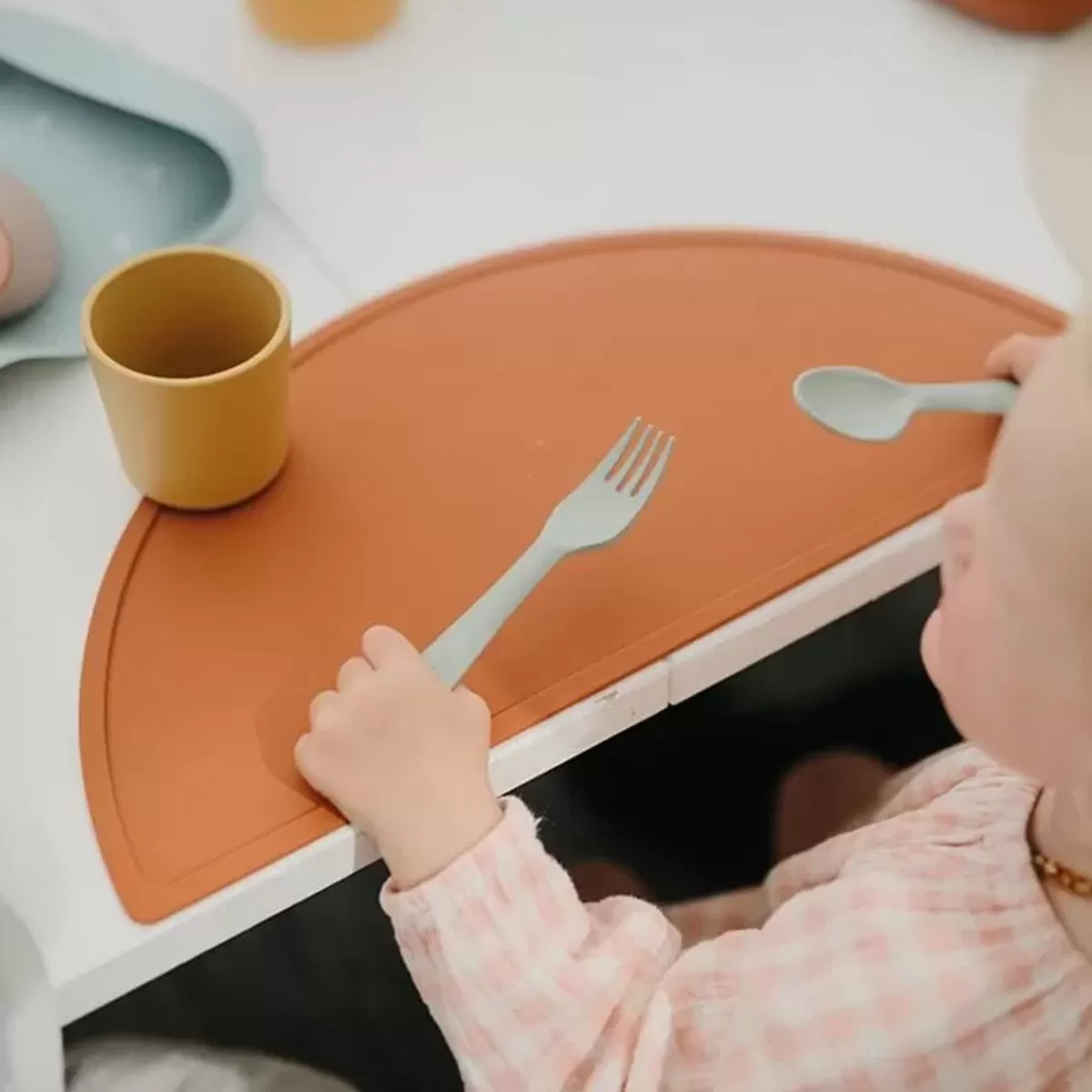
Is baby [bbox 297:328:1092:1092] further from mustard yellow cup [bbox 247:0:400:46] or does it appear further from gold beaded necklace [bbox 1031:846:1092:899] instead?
mustard yellow cup [bbox 247:0:400:46]

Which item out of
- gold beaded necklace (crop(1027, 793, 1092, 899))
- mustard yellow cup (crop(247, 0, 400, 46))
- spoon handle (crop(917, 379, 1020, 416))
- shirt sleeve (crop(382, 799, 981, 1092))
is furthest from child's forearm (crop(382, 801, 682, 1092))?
mustard yellow cup (crop(247, 0, 400, 46))

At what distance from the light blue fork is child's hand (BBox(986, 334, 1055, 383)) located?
17cm

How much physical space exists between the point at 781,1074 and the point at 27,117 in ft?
2.09

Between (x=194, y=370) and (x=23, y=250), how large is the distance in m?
0.12

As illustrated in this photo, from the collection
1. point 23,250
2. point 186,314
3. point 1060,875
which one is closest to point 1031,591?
point 1060,875

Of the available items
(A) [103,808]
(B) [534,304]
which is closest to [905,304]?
(B) [534,304]

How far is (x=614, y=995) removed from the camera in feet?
1.77

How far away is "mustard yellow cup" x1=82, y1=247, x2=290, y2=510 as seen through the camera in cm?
53

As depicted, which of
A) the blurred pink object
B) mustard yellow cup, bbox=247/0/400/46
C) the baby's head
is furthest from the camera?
mustard yellow cup, bbox=247/0/400/46

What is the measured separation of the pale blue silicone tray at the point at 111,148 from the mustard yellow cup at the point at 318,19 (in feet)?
0.30

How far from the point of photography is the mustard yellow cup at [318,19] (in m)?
0.79

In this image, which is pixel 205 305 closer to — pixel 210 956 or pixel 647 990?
pixel 647 990

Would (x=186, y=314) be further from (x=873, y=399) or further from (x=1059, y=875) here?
(x=1059, y=875)

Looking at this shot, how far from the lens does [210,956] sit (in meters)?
1.00
